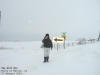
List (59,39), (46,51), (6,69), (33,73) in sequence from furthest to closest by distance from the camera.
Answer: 1. (59,39)
2. (46,51)
3. (33,73)
4. (6,69)

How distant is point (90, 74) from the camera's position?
23.2 ft

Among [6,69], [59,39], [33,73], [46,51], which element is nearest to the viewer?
[6,69]

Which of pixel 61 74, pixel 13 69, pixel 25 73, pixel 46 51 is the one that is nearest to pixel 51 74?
pixel 61 74

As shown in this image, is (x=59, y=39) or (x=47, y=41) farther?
(x=59, y=39)

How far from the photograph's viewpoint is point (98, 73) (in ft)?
23.4

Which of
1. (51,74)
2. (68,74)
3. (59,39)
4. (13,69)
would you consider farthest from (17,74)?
(59,39)

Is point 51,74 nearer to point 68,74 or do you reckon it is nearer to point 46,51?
point 68,74

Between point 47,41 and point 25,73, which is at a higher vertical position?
point 47,41

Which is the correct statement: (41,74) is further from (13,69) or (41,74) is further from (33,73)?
(13,69)

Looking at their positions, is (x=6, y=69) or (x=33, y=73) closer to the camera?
(x=6, y=69)

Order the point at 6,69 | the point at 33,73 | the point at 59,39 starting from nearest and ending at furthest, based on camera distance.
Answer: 1. the point at 6,69
2. the point at 33,73
3. the point at 59,39

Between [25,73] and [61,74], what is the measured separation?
58.8 inches

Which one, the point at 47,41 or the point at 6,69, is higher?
the point at 47,41

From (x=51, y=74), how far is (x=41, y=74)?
16.3 inches
